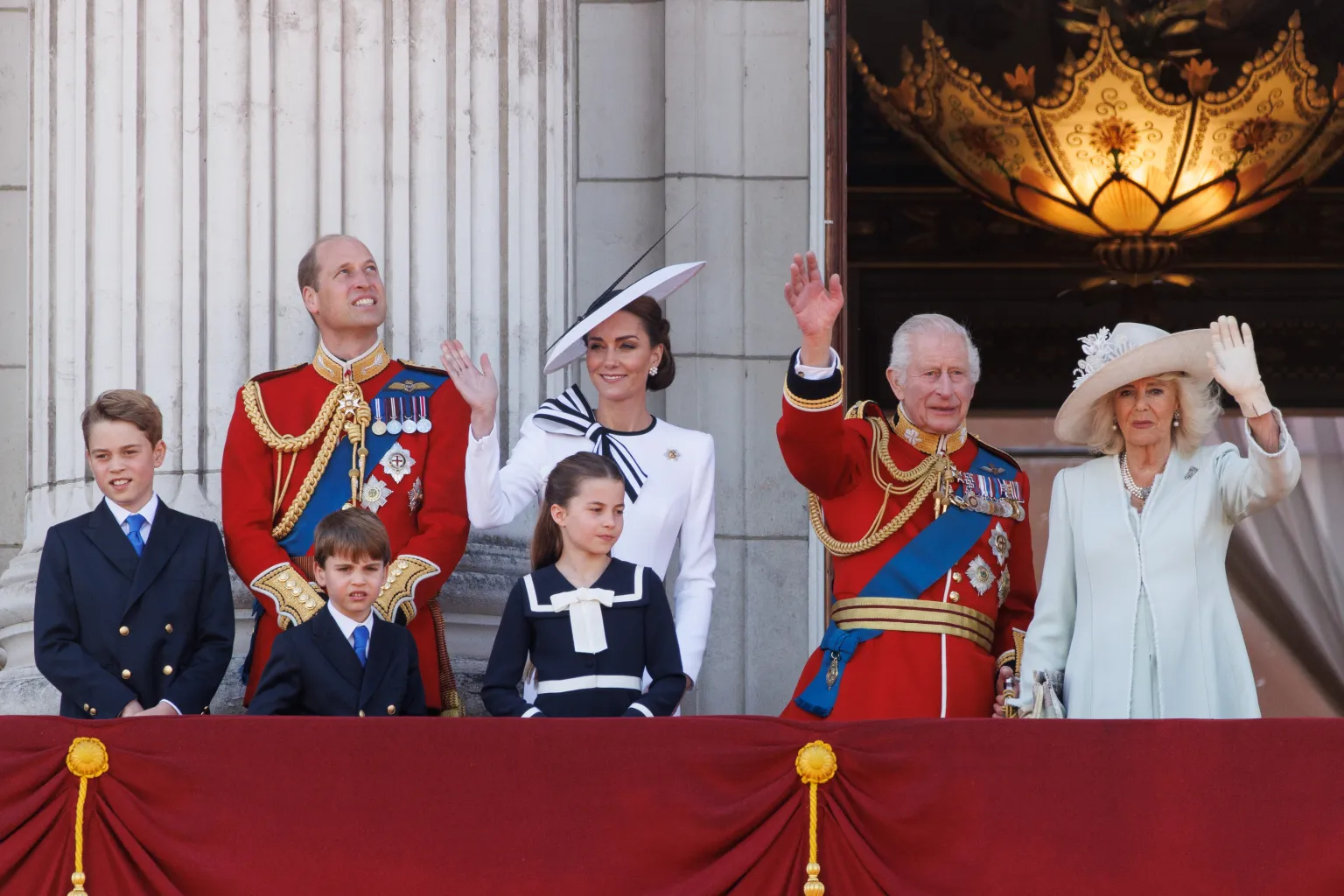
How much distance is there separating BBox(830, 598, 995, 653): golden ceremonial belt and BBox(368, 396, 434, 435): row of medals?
1.09 meters

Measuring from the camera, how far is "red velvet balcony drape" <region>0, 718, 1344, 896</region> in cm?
427

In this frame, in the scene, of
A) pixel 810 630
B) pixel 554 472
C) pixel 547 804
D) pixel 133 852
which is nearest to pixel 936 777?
pixel 547 804

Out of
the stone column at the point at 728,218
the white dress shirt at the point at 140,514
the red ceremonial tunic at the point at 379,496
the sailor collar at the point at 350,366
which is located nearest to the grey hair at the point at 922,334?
the red ceremonial tunic at the point at 379,496

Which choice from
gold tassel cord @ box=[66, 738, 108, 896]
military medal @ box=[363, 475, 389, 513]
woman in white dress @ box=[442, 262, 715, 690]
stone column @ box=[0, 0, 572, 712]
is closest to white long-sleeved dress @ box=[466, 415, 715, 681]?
woman in white dress @ box=[442, 262, 715, 690]

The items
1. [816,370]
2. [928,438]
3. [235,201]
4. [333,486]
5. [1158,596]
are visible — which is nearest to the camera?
[1158,596]

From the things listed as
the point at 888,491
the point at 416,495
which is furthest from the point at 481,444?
the point at 888,491

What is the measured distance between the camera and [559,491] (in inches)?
193

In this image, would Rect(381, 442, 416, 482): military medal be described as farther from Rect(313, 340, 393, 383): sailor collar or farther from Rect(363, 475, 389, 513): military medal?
Rect(313, 340, 393, 383): sailor collar

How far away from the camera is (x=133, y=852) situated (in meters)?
4.32

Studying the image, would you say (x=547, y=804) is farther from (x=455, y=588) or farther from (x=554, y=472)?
(x=455, y=588)

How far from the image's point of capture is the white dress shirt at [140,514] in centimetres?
501

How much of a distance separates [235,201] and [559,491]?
5.32 ft

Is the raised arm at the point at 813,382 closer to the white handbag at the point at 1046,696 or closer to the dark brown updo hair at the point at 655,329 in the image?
the dark brown updo hair at the point at 655,329

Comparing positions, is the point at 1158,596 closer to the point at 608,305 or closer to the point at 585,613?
the point at 585,613
